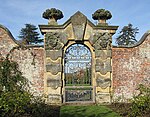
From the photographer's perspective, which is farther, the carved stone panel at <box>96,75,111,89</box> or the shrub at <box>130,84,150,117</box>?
the carved stone panel at <box>96,75,111,89</box>

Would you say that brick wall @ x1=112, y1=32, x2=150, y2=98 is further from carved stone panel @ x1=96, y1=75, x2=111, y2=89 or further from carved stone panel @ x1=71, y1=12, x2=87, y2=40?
carved stone panel @ x1=71, y1=12, x2=87, y2=40

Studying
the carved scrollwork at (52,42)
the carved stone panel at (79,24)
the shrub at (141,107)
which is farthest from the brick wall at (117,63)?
the shrub at (141,107)

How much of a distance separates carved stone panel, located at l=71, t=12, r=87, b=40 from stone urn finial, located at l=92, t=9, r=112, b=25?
63 cm

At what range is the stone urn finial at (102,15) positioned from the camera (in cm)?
1247

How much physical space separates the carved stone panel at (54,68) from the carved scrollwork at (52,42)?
80cm

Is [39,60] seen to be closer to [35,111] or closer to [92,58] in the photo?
[92,58]

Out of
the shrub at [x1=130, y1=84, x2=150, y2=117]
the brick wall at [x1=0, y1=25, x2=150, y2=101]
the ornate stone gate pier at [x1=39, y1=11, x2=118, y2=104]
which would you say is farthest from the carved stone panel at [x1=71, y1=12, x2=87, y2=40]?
the shrub at [x1=130, y1=84, x2=150, y2=117]

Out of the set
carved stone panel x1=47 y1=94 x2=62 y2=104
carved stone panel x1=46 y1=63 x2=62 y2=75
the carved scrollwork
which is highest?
the carved scrollwork

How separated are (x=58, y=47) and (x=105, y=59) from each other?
233 centimetres

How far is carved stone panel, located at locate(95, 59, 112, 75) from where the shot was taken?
1223cm

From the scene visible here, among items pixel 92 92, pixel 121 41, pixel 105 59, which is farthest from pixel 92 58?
pixel 121 41

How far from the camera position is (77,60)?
40.8ft

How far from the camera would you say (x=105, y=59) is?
12305 millimetres

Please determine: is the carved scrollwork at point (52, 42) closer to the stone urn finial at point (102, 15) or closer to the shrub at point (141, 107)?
the stone urn finial at point (102, 15)
